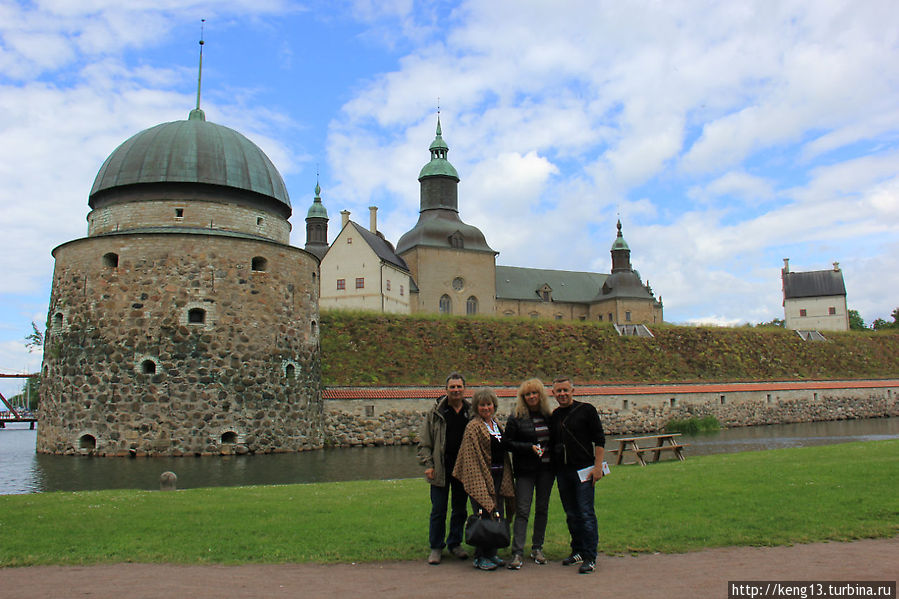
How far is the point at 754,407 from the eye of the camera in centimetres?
3478

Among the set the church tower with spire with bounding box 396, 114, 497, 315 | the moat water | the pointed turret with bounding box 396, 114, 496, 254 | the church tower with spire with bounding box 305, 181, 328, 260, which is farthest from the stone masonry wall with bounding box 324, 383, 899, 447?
the church tower with spire with bounding box 305, 181, 328, 260

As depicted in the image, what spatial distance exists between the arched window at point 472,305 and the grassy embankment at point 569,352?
50.1 feet

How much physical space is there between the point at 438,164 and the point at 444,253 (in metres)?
7.99

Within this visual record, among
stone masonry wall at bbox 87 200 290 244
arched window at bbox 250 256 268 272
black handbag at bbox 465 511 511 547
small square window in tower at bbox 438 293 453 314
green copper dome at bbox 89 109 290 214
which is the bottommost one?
black handbag at bbox 465 511 511 547

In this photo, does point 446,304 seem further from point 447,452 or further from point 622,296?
point 447,452

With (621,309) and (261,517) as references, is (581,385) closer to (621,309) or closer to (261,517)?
(261,517)

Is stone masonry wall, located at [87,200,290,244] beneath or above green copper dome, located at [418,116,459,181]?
beneath

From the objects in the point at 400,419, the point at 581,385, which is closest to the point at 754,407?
the point at 581,385

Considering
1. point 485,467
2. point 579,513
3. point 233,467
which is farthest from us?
point 233,467

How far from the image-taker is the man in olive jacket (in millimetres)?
6531

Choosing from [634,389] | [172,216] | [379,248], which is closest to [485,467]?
[172,216]

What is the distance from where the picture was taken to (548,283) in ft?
210

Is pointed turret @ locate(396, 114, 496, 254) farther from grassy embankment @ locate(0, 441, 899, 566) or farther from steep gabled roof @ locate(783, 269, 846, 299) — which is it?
grassy embankment @ locate(0, 441, 899, 566)

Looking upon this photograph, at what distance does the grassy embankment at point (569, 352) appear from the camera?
29359 millimetres
